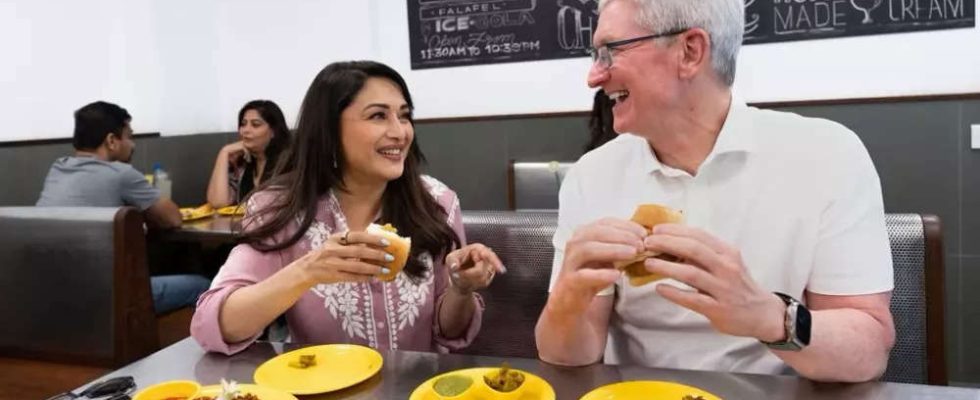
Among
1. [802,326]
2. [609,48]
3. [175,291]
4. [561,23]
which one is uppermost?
[561,23]

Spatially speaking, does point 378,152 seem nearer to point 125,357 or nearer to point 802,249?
point 802,249

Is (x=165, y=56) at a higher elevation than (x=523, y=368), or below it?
higher

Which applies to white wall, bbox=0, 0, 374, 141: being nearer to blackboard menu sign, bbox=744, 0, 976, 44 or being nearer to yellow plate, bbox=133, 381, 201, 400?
blackboard menu sign, bbox=744, 0, 976, 44

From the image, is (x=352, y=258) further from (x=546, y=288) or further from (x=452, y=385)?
(x=546, y=288)

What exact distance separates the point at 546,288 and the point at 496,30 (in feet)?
9.52

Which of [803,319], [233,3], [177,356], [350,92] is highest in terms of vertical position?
[233,3]

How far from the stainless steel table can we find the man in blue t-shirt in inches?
86.2

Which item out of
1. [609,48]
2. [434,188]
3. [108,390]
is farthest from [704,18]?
[108,390]

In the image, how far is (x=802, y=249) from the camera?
139cm

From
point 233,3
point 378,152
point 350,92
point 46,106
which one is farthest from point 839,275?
point 233,3

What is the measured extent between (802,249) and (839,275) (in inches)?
3.1

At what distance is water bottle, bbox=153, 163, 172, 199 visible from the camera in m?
4.50

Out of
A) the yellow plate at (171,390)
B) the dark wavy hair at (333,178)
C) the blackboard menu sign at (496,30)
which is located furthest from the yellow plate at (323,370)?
the blackboard menu sign at (496,30)

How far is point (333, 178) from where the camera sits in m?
1.91
